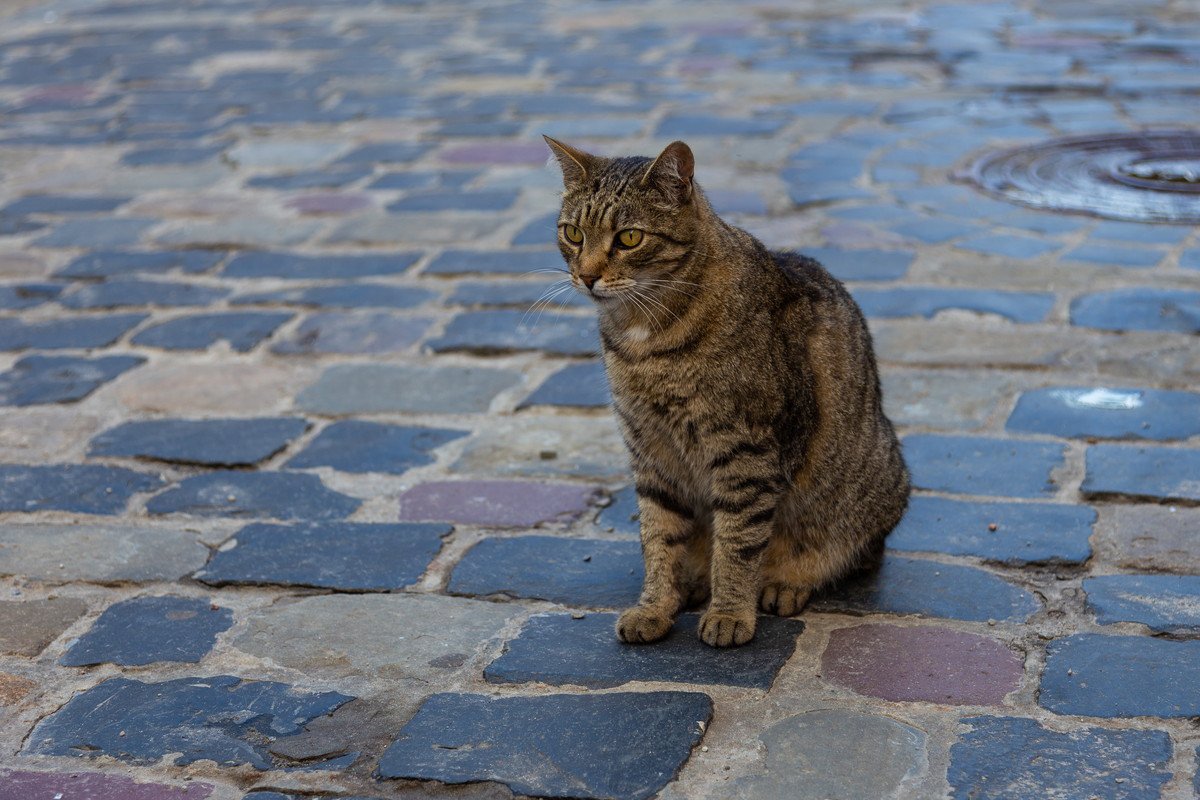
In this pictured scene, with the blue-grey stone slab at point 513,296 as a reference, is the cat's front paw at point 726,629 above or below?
below

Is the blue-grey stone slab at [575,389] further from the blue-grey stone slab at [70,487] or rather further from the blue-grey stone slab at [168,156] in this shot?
the blue-grey stone slab at [168,156]

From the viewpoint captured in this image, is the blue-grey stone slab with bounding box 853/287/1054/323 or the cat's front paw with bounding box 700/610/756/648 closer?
the cat's front paw with bounding box 700/610/756/648

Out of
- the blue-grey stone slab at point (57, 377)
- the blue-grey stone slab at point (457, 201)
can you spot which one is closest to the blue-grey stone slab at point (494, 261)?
the blue-grey stone slab at point (457, 201)

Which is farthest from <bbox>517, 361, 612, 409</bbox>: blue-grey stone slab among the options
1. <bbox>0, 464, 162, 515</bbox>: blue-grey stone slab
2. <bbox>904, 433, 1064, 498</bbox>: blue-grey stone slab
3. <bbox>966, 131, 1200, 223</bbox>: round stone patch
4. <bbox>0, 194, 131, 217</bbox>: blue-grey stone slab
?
<bbox>0, 194, 131, 217</bbox>: blue-grey stone slab

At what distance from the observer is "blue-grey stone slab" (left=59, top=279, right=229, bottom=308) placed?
18.6 feet

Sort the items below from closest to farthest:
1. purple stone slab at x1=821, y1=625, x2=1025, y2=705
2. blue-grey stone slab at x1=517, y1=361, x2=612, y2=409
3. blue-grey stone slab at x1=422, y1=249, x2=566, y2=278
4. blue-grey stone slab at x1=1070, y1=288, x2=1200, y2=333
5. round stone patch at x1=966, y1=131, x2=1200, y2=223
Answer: purple stone slab at x1=821, y1=625, x2=1025, y2=705
blue-grey stone slab at x1=517, y1=361, x2=612, y2=409
blue-grey stone slab at x1=1070, y1=288, x2=1200, y2=333
blue-grey stone slab at x1=422, y1=249, x2=566, y2=278
round stone patch at x1=966, y1=131, x2=1200, y2=223

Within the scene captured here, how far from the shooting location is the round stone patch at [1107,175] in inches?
236

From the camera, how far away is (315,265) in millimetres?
5953

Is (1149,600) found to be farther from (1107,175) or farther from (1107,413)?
(1107,175)

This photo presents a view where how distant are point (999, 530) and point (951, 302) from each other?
1.69 m

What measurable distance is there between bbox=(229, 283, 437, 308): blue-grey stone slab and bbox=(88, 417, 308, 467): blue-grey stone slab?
3.47 feet

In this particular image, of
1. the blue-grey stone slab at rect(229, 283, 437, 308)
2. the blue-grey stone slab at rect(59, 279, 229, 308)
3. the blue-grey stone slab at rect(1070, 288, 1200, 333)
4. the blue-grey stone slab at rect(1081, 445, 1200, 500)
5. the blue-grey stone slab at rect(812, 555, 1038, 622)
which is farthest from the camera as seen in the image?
→ the blue-grey stone slab at rect(59, 279, 229, 308)

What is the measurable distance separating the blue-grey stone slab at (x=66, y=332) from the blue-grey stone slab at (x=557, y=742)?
2.98m

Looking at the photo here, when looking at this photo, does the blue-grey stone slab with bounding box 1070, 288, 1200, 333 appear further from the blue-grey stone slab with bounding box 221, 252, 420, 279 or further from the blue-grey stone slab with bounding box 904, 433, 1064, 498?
the blue-grey stone slab with bounding box 221, 252, 420, 279
